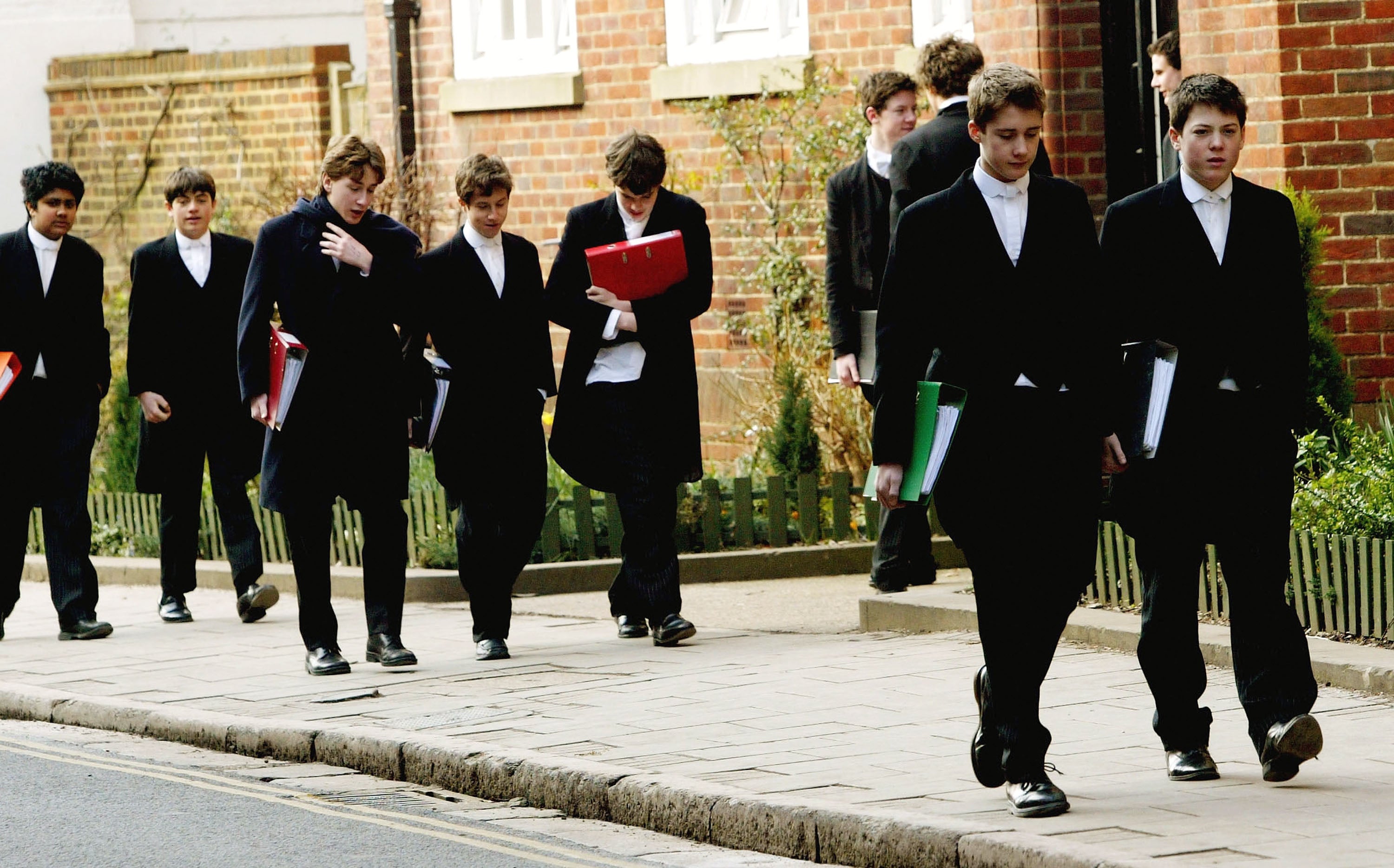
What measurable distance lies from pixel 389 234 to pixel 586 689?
1892mm

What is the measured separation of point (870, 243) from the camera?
935cm

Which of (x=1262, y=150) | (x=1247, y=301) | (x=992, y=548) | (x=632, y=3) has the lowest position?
(x=992, y=548)

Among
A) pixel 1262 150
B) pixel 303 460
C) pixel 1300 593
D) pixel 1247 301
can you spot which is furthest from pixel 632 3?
pixel 1247 301

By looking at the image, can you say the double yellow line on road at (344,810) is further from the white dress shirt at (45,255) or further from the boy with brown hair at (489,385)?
the white dress shirt at (45,255)

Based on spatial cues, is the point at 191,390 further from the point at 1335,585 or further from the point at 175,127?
the point at 175,127

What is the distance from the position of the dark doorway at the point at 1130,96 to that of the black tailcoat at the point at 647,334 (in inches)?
125

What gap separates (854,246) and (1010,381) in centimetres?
384

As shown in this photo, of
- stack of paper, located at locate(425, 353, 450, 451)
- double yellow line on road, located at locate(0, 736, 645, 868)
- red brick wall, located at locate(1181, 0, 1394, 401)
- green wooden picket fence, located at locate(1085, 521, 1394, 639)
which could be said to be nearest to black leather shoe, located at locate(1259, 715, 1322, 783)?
green wooden picket fence, located at locate(1085, 521, 1394, 639)

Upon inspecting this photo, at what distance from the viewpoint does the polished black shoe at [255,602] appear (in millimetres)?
10234

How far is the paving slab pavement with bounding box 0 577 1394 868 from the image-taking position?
5441mm

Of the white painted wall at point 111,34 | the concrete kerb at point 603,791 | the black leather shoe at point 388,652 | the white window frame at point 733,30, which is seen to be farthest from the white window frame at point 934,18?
the white painted wall at point 111,34

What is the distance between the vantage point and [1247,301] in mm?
5840

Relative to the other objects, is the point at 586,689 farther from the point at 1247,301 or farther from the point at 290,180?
the point at 290,180

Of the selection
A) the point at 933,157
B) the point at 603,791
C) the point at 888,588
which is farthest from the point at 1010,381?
the point at 888,588
